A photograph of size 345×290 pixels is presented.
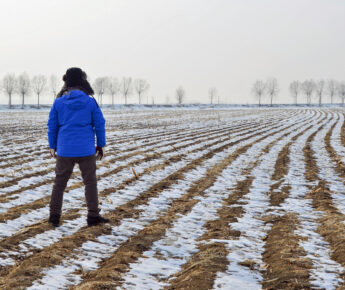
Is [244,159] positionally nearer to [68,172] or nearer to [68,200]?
[68,200]

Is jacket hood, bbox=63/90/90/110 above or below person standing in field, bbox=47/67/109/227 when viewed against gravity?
above

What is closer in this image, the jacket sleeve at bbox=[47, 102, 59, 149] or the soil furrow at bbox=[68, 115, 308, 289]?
the soil furrow at bbox=[68, 115, 308, 289]

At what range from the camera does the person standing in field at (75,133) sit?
5.43 m

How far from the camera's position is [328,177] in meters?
9.48

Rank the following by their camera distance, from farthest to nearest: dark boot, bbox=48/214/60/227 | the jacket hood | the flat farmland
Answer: dark boot, bbox=48/214/60/227 < the jacket hood < the flat farmland

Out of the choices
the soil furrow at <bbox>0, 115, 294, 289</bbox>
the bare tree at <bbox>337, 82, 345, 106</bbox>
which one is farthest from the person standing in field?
the bare tree at <bbox>337, 82, 345, 106</bbox>

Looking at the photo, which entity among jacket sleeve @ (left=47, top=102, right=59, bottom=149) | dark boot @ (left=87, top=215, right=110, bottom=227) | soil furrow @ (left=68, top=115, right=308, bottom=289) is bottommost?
soil furrow @ (left=68, top=115, right=308, bottom=289)

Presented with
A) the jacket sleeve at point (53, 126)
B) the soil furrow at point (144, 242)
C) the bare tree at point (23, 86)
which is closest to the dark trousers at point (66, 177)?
the jacket sleeve at point (53, 126)

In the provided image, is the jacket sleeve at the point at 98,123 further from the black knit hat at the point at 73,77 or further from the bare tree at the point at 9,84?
the bare tree at the point at 9,84

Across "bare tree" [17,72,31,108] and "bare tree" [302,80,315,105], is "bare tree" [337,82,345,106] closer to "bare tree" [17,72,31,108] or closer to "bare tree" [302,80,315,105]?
"bare tree" [302,80,315,105]

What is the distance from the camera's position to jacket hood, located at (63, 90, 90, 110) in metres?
5.40

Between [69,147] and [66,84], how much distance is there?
2.95ft

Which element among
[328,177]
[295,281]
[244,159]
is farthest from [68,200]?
[244,159]

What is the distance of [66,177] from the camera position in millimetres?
5605
